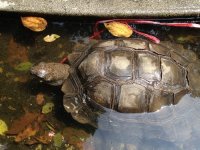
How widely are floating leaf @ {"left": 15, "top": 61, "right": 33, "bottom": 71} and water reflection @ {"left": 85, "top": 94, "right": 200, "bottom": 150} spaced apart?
4.35ft

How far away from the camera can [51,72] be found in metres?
4.93

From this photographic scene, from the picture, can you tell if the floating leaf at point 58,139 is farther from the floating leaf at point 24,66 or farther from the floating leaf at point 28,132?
the floating leaf at point 24,66

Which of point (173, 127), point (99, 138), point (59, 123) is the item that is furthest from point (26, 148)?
point (173, 127)

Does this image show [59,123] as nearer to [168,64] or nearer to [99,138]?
[99,138]

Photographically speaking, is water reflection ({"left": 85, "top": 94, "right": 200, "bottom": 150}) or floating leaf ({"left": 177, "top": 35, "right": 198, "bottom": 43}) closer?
water reflection ({"left": 85, "top": 94, "right": 200, "bottom": 150})

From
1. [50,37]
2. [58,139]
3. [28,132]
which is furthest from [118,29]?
[28,132]

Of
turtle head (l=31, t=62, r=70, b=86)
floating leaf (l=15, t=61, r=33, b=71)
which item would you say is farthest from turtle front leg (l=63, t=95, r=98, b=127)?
floating leaf (l=15, t=61, r=33, b=71)

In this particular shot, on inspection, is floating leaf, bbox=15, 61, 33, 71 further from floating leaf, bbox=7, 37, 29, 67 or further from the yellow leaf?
the yellow leaf

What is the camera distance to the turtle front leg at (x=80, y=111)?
4.79m

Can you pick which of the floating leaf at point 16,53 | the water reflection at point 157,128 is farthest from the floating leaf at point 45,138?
the floating leaf at point 16,53

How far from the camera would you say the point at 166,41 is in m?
5.59

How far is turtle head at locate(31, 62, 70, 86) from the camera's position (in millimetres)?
4898

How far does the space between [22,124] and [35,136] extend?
236mm

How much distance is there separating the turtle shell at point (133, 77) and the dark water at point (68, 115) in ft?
0.51
